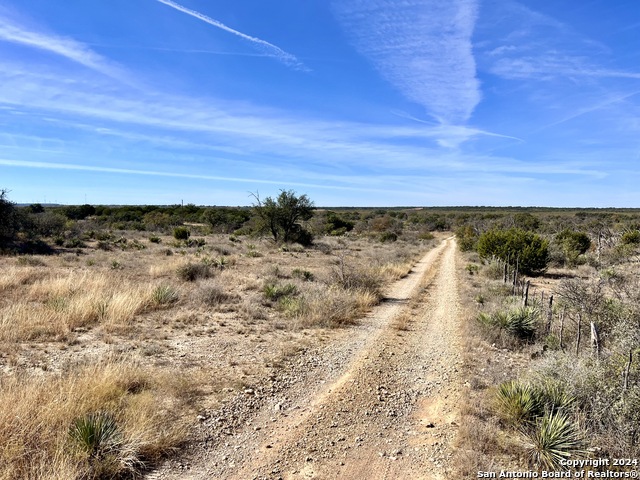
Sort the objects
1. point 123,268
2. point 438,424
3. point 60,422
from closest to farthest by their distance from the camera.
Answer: point 60,422, point 438,424, point 123,268

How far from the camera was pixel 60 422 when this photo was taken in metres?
4.58

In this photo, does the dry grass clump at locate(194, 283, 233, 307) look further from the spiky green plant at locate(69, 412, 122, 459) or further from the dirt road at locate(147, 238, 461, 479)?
the spiky green plant at locate(69, 412, 122, 459)

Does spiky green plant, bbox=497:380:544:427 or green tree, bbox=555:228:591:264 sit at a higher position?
green tree, bbox=555:228:591:264

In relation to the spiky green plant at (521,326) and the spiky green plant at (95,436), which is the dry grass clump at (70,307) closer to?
the spiky green plant at (95,436)

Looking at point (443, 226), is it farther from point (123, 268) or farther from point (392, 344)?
point (392, 344)

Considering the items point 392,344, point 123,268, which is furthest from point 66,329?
point 123,268

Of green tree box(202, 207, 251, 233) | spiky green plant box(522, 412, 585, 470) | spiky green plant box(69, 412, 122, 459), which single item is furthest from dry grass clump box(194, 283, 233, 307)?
green tree box(202, 207, 251, 233)

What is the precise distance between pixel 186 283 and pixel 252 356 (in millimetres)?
8139

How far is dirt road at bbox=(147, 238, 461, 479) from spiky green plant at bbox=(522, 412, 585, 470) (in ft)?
3.10

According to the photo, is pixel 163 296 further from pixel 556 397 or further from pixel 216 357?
pixel 556 397

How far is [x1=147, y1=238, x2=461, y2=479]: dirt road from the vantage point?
14.4ft

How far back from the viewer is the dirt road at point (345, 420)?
14.4 feet

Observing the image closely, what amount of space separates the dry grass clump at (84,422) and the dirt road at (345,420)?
411 millimetres

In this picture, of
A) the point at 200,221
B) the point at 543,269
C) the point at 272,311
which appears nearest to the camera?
the point at 272,311
